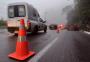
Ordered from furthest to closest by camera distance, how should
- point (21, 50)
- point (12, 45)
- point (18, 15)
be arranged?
point (18, 15) → point (12, 45) → point (21, 50)

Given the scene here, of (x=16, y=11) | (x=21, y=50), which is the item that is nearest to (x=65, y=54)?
(x=21, y=50)

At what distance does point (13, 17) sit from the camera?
1992 centimetres

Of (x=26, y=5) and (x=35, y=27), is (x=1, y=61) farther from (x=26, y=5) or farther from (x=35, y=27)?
(x=35, y=27)

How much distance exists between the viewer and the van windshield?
19734 mm

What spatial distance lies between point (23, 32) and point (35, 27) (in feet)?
45.1

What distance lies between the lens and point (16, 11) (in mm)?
19969

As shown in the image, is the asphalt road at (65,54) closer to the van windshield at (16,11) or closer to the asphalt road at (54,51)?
the asphalt road at (54,51)

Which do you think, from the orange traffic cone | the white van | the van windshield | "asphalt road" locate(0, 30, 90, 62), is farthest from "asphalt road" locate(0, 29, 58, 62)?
the van windshield

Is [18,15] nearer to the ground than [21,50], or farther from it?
farther from it

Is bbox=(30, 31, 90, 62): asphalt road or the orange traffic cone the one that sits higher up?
the orange traffic cone

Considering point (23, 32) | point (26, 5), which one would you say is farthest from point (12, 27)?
point (23, 32)

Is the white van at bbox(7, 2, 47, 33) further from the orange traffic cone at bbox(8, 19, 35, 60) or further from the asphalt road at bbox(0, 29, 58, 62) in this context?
the orange traffic cone at bbox(8, 19, 35, 60)

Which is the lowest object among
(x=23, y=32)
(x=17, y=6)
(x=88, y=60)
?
(x=88, y=60)

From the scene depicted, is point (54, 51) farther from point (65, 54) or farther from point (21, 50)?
point (21, 50)
